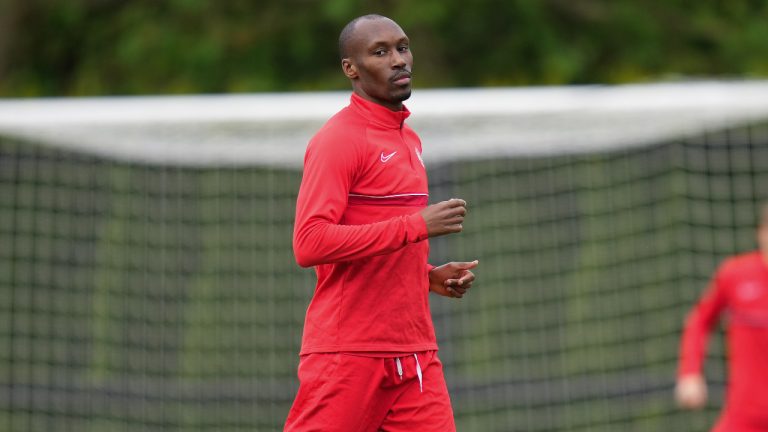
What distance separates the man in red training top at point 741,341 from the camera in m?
5.77

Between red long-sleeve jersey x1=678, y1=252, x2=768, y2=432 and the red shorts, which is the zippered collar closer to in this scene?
the red shorts

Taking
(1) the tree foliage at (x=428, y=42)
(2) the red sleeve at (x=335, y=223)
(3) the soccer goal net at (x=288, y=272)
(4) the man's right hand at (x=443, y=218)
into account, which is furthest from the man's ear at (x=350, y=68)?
(1) the tree foliage at (x=428, y=42)

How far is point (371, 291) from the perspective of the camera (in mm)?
4227

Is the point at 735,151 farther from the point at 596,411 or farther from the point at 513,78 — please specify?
the point at 513,78

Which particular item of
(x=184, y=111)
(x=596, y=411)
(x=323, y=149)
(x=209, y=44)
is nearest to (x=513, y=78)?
(x=209, y=44)

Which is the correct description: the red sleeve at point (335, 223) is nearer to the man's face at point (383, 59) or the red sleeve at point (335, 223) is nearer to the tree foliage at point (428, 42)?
the man's face at point (383, 59)

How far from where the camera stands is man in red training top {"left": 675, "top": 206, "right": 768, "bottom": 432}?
577cm

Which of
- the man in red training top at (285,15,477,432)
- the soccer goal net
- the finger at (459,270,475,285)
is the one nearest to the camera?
the man in red training top at (285,15,477,432)

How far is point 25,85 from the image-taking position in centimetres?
1337

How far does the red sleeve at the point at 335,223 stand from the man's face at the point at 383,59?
0.79 feet

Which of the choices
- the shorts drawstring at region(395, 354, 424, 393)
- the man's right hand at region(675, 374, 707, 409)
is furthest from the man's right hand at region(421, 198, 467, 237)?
the man's right hand at region(675, 374, 707, 409)

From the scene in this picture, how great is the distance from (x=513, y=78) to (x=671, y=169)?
4222mm

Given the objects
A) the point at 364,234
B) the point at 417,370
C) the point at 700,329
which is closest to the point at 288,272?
the point at 700,329

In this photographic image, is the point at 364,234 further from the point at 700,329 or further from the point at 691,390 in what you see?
the point at 700,329
